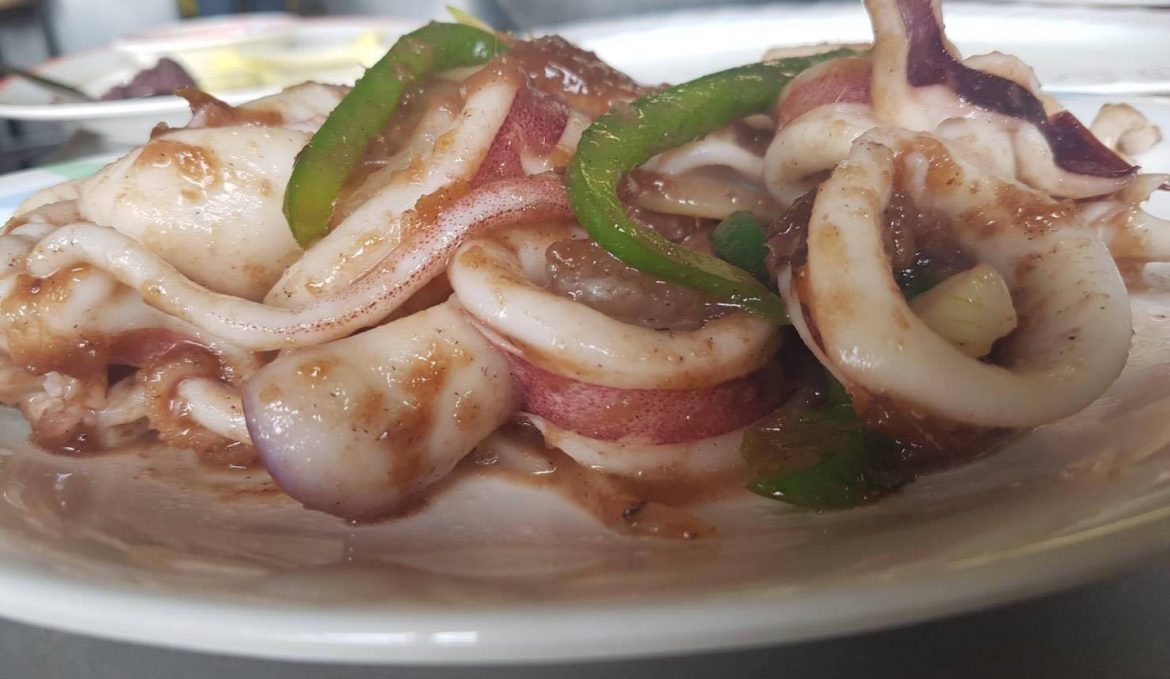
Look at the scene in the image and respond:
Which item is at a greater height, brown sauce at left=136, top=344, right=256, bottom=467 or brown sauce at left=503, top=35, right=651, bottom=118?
brown sauce at left=503, top=35, right=651, bottom=118

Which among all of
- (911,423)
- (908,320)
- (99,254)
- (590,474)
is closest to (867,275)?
(908,320)

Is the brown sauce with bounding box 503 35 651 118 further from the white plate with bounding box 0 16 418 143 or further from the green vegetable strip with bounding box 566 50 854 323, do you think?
the white plate with bounding box 0 16 418 143

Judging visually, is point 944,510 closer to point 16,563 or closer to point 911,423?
point 911,423

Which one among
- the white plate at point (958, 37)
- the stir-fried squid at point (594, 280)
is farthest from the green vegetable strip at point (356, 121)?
→ the white plate at point (958, 37)

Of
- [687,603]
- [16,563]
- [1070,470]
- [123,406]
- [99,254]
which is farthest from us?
[123,406]

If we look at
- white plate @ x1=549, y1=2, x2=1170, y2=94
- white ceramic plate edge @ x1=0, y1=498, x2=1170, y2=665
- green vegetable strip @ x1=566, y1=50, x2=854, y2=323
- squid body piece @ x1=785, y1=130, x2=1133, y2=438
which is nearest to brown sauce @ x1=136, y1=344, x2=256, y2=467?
white ceramic plate edge @ x1=0, y1=498, x2=1170, y2=665

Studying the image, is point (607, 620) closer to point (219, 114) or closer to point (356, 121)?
point (356, 121)

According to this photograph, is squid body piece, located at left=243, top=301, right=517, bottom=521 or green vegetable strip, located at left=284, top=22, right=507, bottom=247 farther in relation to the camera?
green vegetable strip, located at left=284, top=22, right=507, bottom=247
